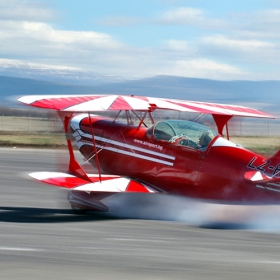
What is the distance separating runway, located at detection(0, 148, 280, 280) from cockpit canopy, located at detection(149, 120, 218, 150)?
1055mm

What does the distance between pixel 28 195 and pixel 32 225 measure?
3893mm

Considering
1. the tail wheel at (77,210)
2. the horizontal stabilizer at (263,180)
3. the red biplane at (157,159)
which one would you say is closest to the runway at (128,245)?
the tail wheel at (77,210)

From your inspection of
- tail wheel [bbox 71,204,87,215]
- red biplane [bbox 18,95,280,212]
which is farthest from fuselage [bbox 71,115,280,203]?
tail wheel [bbox 71,204,87,215]

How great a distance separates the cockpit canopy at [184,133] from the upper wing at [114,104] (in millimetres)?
269

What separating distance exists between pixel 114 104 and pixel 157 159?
1.23 meters

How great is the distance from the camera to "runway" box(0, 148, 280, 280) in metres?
7.77

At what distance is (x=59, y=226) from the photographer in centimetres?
1093

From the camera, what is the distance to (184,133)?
12.1 meters

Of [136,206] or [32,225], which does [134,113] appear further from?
[32,225]

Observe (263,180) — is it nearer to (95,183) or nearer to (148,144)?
(148,144)

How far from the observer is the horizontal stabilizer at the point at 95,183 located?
11.6 m

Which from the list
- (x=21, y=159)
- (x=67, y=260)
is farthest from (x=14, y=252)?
(x=21, y=159)

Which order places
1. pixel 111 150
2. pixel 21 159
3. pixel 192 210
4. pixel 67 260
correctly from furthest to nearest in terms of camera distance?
pixel 21 159, pixel 111 150, pixel 192 210, pixel 67 260

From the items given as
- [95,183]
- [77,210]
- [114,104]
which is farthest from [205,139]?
Answer: [77,210]
